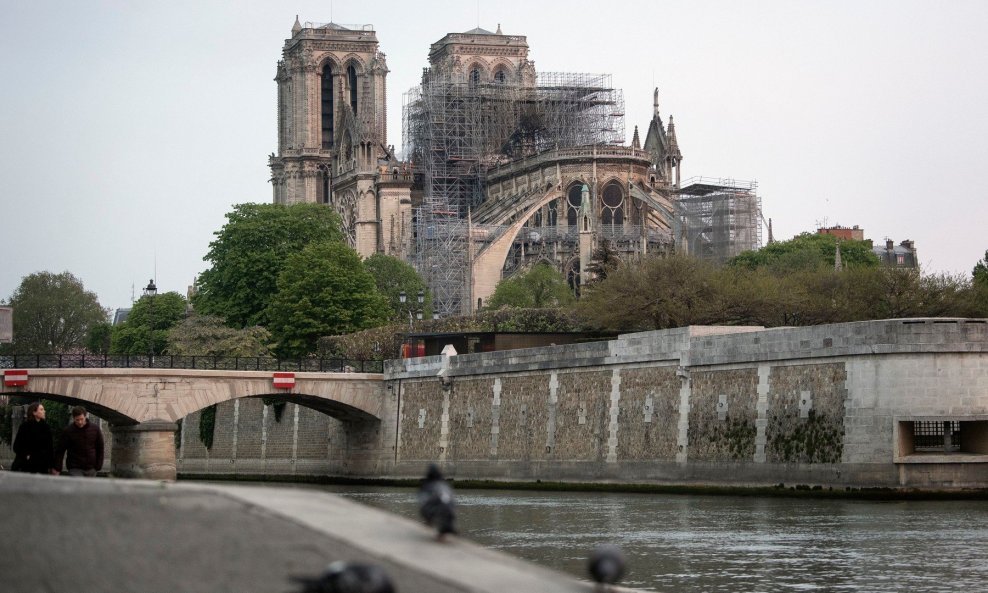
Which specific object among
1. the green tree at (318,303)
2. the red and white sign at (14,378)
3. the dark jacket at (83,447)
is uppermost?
the green tree at (318,303)

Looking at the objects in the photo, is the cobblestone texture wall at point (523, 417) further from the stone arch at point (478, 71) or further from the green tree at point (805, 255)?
the stone arch at point (478, 71)

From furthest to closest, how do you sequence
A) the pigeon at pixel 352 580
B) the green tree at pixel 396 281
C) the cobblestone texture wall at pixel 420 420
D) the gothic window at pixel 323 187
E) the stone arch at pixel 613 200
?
the gothic window at pixel 323 187, the stone arch at pixel 613 200, the green tree at pixel 396 281, the cobblestone texture wall at pixel 420 420, the pigeon at pixel 352 580

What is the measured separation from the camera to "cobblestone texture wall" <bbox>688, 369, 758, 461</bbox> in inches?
1491

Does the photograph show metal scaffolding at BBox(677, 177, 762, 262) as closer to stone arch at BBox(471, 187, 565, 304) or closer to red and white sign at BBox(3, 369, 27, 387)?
stone arch at BBox(471, 187, 565, 304)

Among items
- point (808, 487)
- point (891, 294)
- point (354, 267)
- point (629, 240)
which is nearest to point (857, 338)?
point (808, 487)

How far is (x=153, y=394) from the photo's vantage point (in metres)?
50.6

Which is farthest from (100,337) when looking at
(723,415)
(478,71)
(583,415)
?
(723,415)

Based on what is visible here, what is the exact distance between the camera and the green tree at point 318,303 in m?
68.6

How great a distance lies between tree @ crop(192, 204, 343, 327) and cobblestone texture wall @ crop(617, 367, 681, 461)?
3451 centimetres

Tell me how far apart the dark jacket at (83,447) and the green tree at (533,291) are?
61.8m

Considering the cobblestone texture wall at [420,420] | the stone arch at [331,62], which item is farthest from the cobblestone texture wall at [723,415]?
the stone arch at [331,62]

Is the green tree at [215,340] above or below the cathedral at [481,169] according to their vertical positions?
below

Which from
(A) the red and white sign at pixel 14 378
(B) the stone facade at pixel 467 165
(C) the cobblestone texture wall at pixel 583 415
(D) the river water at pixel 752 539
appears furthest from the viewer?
(B) the stone facade at pixel 467 165

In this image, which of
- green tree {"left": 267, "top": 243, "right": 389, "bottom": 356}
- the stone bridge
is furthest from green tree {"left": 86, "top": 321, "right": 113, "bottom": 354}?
the stone bridge
